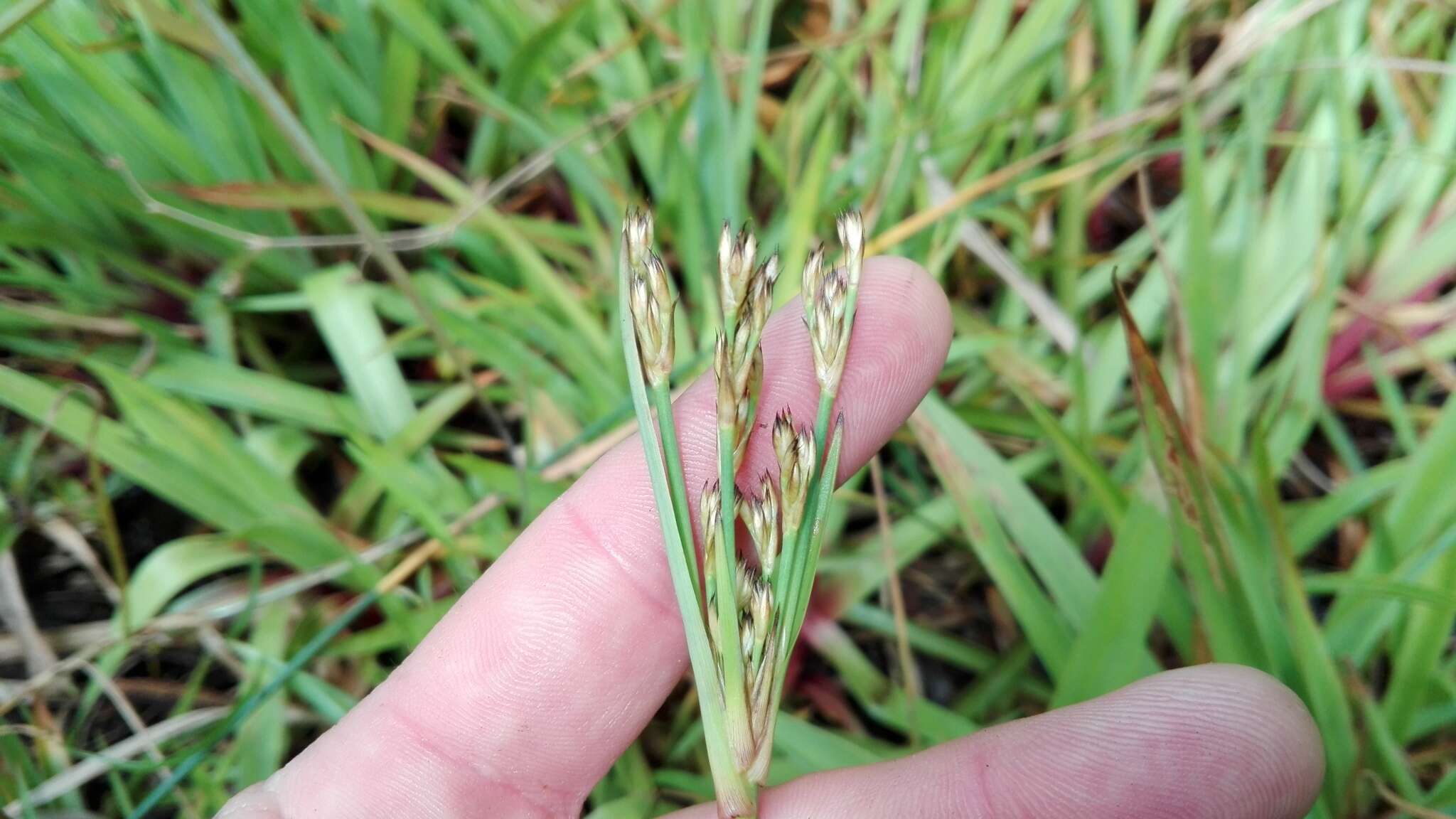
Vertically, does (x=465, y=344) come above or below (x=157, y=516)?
above

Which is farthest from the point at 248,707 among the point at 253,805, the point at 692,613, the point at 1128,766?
Answer: the point at 1128,766

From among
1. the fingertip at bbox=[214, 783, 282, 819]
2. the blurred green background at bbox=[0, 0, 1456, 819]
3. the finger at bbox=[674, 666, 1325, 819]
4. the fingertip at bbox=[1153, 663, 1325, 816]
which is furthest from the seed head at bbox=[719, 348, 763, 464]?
the fingertip at bbox=[214, 783, 282, 819]

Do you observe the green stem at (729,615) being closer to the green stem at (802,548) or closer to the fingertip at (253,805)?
the green stem at (802,548)

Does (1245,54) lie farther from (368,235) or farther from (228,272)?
(228,272)

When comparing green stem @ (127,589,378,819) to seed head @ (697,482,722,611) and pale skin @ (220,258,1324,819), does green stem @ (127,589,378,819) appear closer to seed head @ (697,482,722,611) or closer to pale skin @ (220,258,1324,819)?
pale skin @ (220,258,1324,819)

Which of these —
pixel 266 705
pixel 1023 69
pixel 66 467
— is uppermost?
pixel 1023 69

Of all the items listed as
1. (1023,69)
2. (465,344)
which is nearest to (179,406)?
(465,344)

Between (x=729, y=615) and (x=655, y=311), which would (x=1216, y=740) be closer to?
(x=729, y=615)
